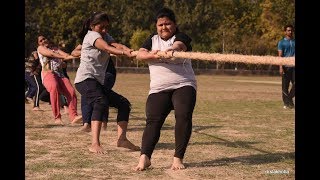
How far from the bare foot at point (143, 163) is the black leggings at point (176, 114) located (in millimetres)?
75

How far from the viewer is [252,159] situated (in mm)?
6090

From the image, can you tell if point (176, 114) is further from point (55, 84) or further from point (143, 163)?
point (55, 84)

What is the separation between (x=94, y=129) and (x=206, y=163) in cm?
154

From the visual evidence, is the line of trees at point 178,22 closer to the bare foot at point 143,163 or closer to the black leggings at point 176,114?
the black leggings at point 176,114

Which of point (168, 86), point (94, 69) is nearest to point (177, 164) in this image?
point (168, 86)

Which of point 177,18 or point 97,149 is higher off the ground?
point 177,18

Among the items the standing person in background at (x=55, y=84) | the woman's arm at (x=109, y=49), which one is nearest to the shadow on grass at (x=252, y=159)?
the woman's arm at (x=109, y=49)

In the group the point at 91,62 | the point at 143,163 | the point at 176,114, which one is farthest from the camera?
the point at 91,62

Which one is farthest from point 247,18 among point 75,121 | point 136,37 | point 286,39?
point 75,121

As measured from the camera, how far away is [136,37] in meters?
48.3

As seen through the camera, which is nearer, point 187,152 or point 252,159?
point 252,159

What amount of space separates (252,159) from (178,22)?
47.4m
